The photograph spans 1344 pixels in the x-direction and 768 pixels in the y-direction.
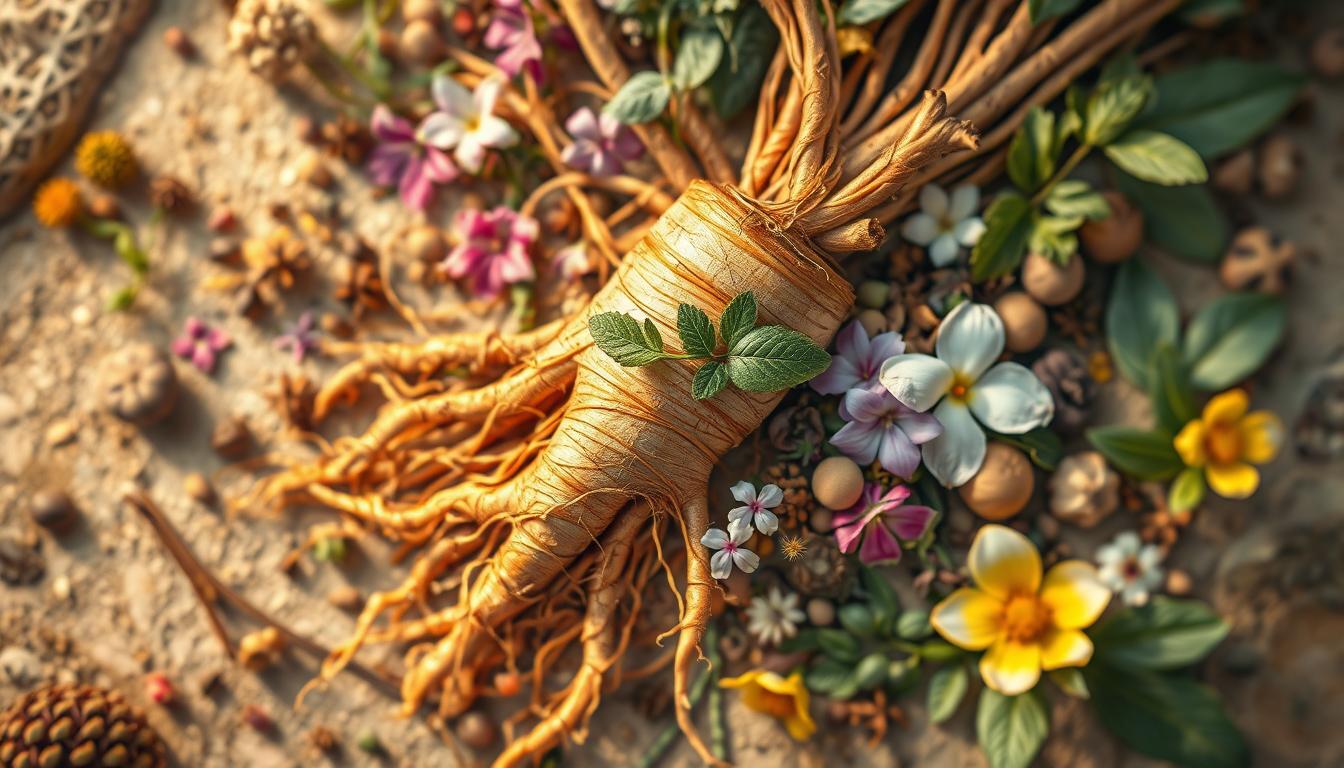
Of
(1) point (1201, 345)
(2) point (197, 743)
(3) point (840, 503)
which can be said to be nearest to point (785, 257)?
(3) point (840, 503)

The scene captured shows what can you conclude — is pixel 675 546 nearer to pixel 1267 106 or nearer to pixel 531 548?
pixel 531 548

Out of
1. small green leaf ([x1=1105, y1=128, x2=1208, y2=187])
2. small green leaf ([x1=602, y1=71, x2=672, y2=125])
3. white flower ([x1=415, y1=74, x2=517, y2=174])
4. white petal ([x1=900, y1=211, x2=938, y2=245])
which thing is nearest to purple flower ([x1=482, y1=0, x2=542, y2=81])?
white flower ([x1=415, y1=74, x2=517, y2=174])

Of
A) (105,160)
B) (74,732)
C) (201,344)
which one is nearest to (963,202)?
(201,344)

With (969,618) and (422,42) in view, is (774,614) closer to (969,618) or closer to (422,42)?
(969,618)

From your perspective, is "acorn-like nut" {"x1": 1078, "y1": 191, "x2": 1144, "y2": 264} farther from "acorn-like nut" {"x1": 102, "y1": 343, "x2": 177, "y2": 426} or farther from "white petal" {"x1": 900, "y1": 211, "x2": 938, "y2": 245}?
"acorn-like nut" {"x1": 102, "y1": 343, "x2": 177, "y2": 426}

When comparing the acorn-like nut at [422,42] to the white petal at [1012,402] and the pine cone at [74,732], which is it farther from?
the pine cone at [74,732]

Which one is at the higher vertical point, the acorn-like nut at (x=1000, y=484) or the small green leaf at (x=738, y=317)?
the small green leaf at (x=738, y=317)

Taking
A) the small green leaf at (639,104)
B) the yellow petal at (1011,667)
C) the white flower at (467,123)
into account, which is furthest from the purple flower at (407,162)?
the yellow petal at (1011,667)
